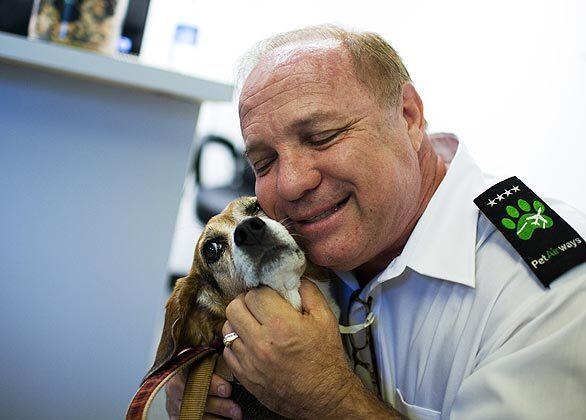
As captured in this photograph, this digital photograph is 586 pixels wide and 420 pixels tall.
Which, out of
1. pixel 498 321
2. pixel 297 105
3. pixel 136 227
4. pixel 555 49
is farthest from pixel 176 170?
pixel 555 49

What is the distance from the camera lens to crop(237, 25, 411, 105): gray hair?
66.7 inches

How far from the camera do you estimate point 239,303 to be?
5.21 ft

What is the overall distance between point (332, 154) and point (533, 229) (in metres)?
0.53

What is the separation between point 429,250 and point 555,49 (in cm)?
281

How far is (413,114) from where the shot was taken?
1838 millimetres

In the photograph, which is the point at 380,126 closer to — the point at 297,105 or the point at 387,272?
the point at 297,105

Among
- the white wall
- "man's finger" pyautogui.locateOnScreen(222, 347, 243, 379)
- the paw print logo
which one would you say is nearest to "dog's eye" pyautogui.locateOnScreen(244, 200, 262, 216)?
"man's finger" pyautogui.locateOnScreen(222, 347, 243, 379)

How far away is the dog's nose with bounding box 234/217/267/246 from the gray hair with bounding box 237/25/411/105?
0.50 metres

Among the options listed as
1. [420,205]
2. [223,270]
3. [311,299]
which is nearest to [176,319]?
[223,270]

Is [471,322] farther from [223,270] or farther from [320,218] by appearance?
[223,270]

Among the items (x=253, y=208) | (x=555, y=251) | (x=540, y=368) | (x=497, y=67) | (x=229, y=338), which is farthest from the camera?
(x=497, y=67)

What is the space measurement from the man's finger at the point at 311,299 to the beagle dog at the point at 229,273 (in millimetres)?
18

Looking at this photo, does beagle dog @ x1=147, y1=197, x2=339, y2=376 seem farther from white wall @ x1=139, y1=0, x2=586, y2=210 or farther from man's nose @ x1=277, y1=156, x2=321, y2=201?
white wall @ x1=139, y1=0, x2=586, y2=210

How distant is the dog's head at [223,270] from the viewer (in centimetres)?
155
